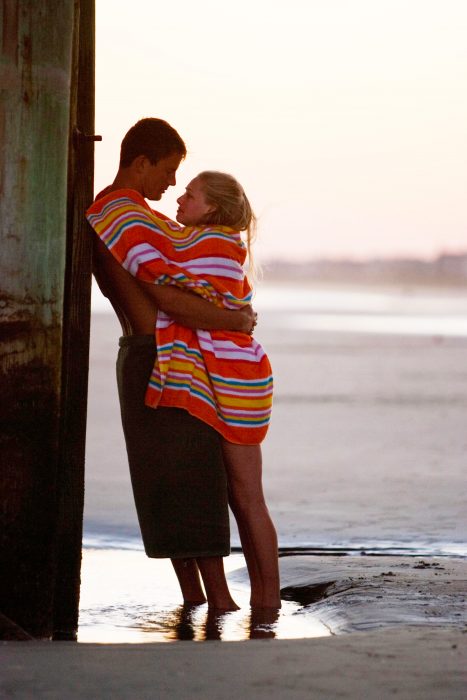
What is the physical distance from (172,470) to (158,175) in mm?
1112

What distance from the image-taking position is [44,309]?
4277 mm

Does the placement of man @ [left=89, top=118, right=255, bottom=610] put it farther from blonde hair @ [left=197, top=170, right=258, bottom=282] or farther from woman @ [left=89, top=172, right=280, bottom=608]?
blonde hair @ [left=197, top=170, right=258, bottom=282]

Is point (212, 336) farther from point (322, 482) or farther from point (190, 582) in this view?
point (322, 482)

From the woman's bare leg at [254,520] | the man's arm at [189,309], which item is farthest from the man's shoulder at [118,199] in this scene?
the woman's bare leg at [254,520]

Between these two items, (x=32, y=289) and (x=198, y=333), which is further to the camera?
(x=198, y=333)

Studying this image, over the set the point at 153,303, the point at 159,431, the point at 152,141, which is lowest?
the point at 159,431

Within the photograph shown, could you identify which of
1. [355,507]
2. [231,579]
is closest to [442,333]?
[355,507]

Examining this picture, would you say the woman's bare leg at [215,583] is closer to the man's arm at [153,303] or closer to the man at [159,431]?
the man at [159,431]

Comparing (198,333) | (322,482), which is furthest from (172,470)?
(322,482)

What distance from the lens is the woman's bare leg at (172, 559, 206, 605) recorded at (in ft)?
16.8

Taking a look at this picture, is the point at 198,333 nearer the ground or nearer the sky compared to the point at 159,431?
nearer the sky

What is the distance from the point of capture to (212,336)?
4.88m

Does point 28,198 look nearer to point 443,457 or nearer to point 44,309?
point 44,309

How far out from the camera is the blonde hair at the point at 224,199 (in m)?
4.89
